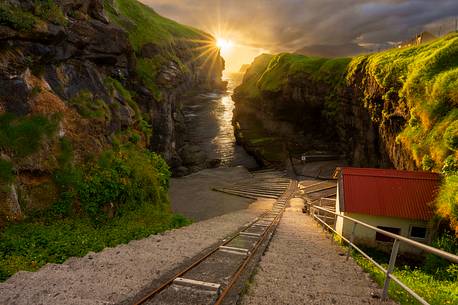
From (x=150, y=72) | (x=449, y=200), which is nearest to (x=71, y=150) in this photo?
(x=449, y=200)

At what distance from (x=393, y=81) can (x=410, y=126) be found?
28.5 ft

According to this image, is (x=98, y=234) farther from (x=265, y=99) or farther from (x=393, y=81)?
(x=265, y=99)

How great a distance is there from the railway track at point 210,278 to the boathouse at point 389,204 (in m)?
11.5

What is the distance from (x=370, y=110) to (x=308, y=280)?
4182cm

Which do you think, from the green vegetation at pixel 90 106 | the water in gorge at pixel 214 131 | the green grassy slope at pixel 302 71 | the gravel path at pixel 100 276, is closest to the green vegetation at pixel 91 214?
the gravel path at pixel 100 276

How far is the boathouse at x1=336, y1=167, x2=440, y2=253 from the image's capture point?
72.0 feet

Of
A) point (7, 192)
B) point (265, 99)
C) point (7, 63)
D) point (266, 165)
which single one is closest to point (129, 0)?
point (265, 99)

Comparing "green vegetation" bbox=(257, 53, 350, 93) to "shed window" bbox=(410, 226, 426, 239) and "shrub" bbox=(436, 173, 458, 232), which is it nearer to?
"shrub" bbox=(436, 173, 458, 232)

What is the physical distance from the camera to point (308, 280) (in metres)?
8.39

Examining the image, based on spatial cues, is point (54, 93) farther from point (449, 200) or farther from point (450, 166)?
point (450, 166)

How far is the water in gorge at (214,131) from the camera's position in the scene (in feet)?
244

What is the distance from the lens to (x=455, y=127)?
73.8 ft

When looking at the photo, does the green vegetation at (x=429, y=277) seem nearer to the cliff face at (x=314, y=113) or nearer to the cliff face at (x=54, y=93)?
the cliff face at (x=54, y=93)

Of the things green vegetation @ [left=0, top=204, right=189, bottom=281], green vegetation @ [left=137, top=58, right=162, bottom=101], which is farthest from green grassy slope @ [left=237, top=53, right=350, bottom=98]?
green vegetation @ [left=0, top=204, right=189, bottom=281]
